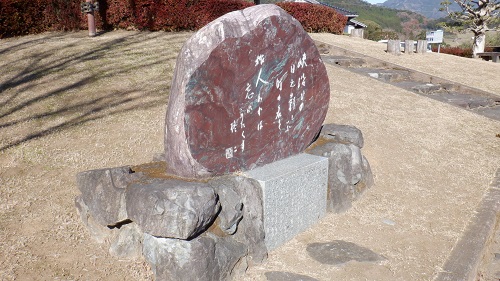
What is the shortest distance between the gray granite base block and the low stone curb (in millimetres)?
1355

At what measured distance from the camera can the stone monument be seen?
3320 millimetres

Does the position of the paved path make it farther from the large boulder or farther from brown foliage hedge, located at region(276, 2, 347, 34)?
brown foliage hedge, located at region(276, 2, 347, 34)

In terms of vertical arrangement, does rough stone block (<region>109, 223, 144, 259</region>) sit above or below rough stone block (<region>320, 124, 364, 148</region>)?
below

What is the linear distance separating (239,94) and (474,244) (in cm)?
277

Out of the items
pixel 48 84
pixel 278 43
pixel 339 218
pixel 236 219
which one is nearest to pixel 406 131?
pixel 339 218

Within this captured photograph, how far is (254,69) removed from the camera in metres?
Answer: 3.95

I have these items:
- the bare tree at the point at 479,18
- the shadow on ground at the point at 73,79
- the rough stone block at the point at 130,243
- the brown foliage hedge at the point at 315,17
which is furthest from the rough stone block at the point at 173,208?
the bare tree at the point at 479,18

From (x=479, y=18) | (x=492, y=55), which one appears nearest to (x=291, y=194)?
(x=492, y=55)

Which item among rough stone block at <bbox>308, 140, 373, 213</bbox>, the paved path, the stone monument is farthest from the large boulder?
the stone monument

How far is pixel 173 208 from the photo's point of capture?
126 inches

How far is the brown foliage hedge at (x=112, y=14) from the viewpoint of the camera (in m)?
11.1

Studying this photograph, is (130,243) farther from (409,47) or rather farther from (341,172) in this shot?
(409,47)

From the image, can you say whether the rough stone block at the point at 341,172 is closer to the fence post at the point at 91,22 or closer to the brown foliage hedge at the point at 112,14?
the fence post at the point at 91,22

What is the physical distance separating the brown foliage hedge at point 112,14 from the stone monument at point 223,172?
8994 mm
